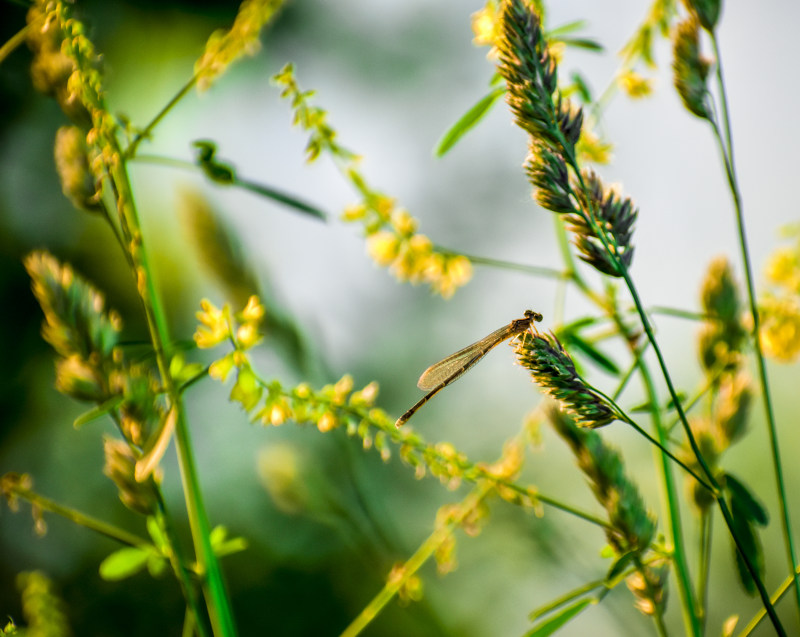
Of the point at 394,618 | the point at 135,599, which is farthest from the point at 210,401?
the point at 394,618

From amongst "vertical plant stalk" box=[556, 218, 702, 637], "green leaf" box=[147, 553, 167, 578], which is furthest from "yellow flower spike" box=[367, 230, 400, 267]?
"green leaf" box=[147, 553, 167, 578]

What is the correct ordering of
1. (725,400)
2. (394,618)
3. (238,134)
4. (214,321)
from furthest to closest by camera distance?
(238,134) < (394,618) < (725,400) < (214,321)

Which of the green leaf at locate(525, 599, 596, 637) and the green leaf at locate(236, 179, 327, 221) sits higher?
the green leaf at locate(236, 179, 327, 221)

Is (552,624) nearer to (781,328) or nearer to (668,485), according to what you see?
(668,485)

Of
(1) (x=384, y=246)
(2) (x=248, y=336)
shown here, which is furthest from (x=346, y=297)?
(2) (x=248, y=336)

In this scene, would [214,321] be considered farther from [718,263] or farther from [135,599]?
[135,599]

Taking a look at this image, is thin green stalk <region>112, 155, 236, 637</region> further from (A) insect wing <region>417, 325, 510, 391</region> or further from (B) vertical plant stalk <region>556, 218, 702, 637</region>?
(B) vertical plant stalk <region>556, 218, 702, 637</region>
